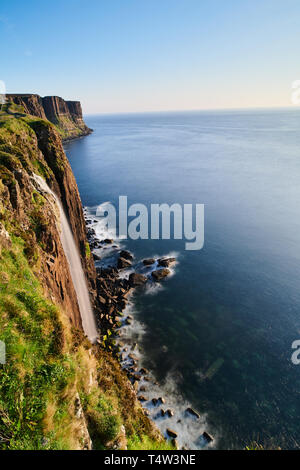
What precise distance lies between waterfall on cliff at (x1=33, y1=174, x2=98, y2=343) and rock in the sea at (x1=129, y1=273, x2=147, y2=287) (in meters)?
11.0

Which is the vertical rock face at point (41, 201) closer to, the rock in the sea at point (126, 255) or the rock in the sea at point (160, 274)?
the rock in the sea at point (160, 274)

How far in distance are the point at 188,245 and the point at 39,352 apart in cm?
4392

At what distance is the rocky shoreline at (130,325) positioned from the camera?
23219 millimetres

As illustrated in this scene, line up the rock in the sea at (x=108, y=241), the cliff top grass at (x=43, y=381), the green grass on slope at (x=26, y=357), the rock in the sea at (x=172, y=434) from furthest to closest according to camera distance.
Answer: the rock in the sea at (x=108, y=241), the rock in the sea at (x=172, y=434), the cliff top grass at (x=43, y=381), the green grass on slope at (x=26, y=357)

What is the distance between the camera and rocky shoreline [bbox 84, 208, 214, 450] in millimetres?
23219

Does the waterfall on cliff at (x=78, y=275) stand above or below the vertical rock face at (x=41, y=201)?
below

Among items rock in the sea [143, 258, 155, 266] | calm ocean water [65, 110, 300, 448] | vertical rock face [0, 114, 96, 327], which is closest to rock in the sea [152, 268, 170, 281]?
calm ocean water [65, 110, 300, 448]

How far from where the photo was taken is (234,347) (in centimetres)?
3117

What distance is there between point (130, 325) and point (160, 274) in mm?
12066

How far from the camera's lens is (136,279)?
137 ft

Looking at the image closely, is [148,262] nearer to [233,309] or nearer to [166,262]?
[166,262]

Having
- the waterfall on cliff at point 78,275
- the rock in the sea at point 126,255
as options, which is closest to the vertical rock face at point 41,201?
the waterfall on cliff at point 78,275
